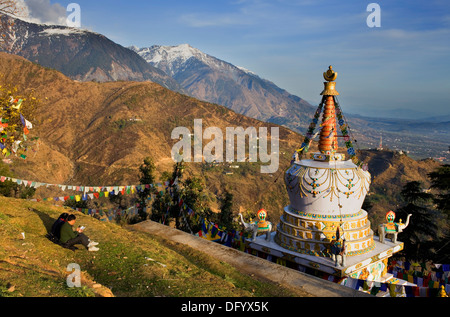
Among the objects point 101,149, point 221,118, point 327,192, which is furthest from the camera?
point 221,118

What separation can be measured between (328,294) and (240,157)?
2802 inches


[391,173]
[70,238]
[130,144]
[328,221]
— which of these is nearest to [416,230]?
[328,221]

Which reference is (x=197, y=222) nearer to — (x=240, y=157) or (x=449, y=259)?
(x=449, y=259)

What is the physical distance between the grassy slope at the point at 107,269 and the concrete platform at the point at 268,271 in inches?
28.2

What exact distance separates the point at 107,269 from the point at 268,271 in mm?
5166

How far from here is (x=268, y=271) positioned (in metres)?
11.6

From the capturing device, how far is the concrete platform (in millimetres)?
10156

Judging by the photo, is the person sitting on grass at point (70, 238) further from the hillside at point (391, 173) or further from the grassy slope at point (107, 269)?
the hillside at point (391, 173)

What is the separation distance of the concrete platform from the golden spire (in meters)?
9.35

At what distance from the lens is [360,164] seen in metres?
17.3

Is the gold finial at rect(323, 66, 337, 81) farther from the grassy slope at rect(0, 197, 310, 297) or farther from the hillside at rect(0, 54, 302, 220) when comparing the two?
the hillside at rect(0, 54, 302, 220)

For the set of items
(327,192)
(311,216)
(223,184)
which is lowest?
(223,184)

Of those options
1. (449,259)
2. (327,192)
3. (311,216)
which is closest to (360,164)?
(327,192)
